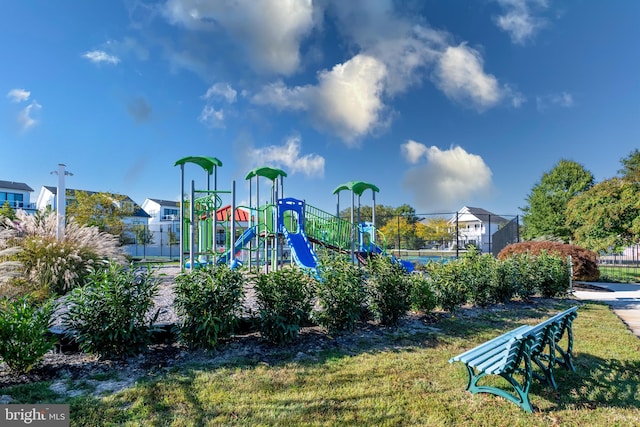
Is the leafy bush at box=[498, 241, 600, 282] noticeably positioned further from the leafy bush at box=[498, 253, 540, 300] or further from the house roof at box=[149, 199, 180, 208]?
the house roof at box=[149, 199, 180, 208]

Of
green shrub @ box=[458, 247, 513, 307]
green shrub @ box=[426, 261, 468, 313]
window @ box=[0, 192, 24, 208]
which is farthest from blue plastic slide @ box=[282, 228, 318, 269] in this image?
window @ box=[0, 192, 24, 208]

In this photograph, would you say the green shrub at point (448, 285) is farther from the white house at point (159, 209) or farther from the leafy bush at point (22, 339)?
the white house at point (159, 209)

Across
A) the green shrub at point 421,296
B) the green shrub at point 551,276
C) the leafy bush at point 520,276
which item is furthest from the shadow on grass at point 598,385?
the green shrub at point 551,276

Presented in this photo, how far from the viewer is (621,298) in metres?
8.60

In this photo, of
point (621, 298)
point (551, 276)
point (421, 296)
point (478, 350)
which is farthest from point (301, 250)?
point (621, 298)

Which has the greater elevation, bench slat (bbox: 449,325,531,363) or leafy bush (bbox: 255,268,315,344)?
leafy bush (bbox: 255,268,315,344)

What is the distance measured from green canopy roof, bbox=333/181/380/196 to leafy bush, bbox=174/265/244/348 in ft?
28.2

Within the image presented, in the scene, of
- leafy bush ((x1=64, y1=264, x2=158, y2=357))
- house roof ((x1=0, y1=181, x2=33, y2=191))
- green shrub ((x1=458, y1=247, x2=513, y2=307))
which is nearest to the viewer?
leafy bush ((x1=64, y1=264, x2=158, y2=357))

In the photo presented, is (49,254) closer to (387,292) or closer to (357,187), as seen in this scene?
(387,292)

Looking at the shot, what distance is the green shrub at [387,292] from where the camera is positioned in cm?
506

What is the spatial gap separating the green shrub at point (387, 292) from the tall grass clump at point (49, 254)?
453cm

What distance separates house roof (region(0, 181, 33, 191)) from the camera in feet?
108

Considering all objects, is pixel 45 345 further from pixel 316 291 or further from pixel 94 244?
pixel 94 244

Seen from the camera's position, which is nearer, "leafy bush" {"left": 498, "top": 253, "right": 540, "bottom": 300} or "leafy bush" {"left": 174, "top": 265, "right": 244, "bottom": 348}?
"leafy bush" {"left": 174, "top": 265, "right": 244, "bottom": 348}
